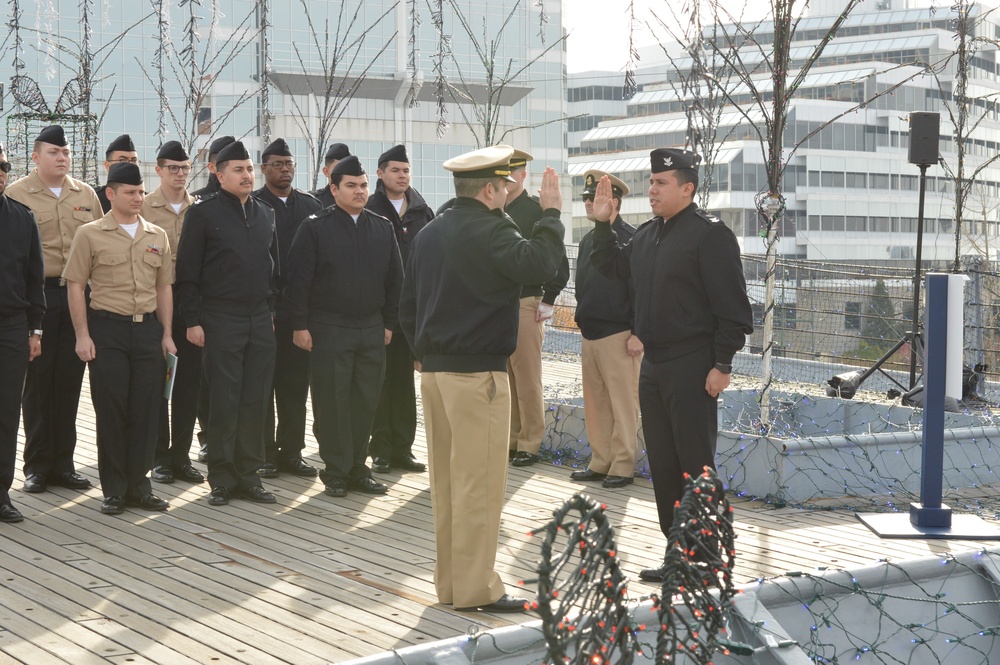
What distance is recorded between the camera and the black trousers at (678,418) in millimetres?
5098

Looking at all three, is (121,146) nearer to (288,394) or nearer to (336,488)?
(288,394)

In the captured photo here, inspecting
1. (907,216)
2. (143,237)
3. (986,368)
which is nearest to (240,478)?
(143,237)

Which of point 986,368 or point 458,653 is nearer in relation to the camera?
point 458,653

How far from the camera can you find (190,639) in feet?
14.4

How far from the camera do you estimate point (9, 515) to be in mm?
6109

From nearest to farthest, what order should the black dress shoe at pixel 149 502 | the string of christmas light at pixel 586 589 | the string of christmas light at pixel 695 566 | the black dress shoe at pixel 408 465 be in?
the string of christmas light at pixel 586 589 → the string of christmas light at pixel 695 566 → the black dress shoe at pixel 149 502 → the black dress shoe at pixel 408 465

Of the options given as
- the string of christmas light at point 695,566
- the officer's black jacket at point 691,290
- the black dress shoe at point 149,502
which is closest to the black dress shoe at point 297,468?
the black dress shoe at point 149,502

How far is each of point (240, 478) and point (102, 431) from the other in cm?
78

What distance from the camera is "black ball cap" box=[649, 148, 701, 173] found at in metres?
5.13

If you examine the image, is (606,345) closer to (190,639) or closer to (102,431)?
(102,431)

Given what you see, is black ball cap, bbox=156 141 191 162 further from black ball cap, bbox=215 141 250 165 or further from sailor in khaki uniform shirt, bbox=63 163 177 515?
sailor in khaki uniform shirt, bbox=63 163 177 515

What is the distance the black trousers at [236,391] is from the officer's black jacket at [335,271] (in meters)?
0.24

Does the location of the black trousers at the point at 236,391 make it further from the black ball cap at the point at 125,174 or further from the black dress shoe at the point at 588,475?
the black dress shoe at the point at 588,475

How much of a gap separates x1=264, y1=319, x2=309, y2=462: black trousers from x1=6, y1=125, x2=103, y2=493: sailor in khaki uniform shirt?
116 cm
